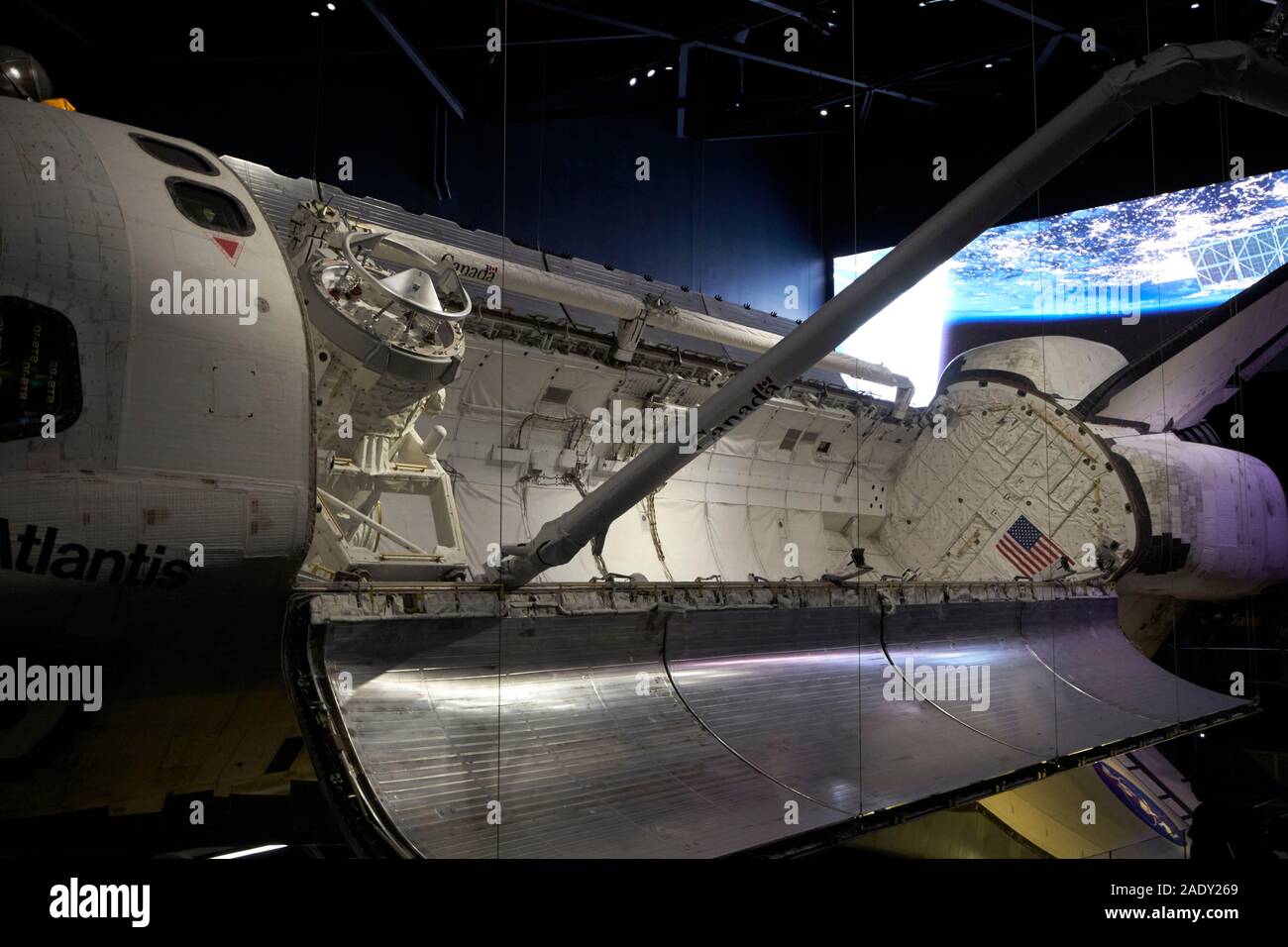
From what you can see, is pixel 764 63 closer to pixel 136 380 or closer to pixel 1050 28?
pixel 1050 28

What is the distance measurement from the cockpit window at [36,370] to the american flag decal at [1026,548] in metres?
8.92

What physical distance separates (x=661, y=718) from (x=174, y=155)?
3434mm

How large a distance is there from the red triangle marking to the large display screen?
7.45 m

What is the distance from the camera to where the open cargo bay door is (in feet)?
11.8

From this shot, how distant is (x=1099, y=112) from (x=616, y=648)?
3.54 m

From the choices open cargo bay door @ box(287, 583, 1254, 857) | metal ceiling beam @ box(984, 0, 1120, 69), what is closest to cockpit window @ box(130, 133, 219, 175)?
open cargo bay door @ box(287, 583, 1254, 857)

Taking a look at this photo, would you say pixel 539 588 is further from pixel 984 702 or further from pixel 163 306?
pixel 984 702

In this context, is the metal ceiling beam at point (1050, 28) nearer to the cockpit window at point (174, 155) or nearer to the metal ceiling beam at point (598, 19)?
the metal ceiling beam at point (598, 19)

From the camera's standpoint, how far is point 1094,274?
1115cm

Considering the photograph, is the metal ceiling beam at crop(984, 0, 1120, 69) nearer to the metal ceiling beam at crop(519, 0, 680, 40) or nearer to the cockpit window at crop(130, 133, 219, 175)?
the metal ceiling beam at crop(519, 0, 680, 40)

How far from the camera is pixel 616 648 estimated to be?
16.7 ft

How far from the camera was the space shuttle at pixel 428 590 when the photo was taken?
3578mm

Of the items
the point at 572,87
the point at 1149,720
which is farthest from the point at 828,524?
the point at 572,87

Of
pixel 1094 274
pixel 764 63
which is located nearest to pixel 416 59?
pixel 764 63
